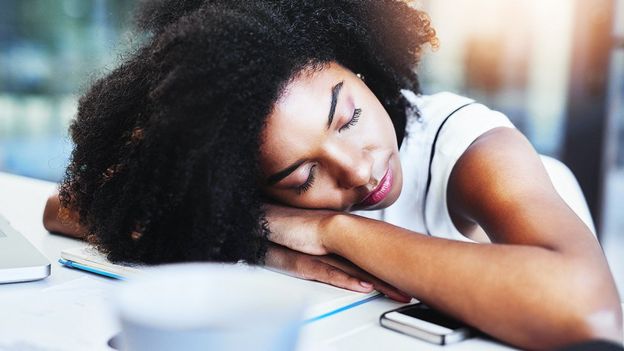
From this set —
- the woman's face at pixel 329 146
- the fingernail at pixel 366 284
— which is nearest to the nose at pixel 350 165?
the woman's face at pixel 329 146

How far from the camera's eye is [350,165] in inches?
36.1

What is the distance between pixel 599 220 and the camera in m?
2.06

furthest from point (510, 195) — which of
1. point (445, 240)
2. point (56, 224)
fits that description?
point (56, 224)

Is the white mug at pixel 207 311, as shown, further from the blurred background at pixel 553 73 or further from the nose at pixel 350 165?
the blurred background at pixel 553 73

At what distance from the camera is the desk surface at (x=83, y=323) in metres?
0.58

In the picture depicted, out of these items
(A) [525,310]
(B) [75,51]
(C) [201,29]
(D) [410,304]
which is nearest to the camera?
(A) [525,310]

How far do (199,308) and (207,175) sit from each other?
1.40ft

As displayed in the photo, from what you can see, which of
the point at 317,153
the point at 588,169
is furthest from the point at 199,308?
the point at 588,169

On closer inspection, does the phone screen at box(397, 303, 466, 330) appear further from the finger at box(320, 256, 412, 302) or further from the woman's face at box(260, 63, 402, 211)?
the woman's face at box(260, 63, 402, 211)

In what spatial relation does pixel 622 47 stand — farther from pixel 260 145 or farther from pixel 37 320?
pixel 37 320

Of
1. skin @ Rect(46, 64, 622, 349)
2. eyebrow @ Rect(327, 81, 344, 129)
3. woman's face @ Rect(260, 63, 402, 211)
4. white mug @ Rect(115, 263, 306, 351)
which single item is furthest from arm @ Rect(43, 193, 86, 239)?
white mug @ Rect(115, 263, 306, 351)

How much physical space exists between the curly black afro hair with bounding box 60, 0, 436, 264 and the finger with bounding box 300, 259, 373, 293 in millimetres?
91

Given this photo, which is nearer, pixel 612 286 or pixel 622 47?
pixel 612 286

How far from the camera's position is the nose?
0.91 meters
